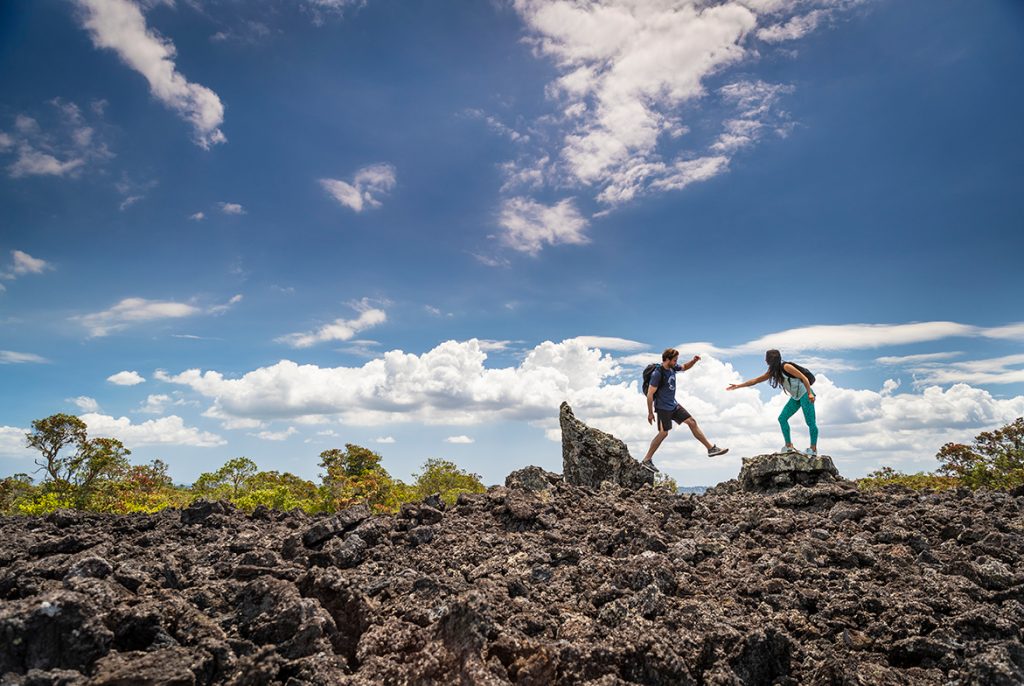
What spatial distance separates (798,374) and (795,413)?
942 millimetres

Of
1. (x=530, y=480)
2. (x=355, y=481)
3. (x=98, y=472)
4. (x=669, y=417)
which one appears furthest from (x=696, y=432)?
(x=98, y=472)

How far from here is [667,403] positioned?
14.2m

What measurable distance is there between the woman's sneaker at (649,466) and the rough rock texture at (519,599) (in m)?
4.42

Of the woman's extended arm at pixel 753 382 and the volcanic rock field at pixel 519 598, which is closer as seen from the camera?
the volcanic rock field at pixel 519 598

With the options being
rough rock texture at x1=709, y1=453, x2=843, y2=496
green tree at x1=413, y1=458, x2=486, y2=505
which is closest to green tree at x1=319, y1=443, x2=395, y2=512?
green tree at x1=413, y1=458, x2=486, y2=505

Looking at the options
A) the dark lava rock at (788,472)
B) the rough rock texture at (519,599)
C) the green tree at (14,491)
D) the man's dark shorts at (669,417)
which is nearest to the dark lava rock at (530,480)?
the rough rock texture at (519,599)

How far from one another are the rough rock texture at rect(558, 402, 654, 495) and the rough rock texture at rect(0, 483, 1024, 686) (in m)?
4.20

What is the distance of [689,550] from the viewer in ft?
23.6

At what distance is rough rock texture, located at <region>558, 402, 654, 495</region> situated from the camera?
43.2 feet

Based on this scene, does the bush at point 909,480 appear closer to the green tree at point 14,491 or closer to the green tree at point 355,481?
the green tree at point 355,481

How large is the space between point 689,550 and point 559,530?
1748mm

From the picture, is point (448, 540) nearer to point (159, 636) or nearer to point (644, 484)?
point (159, 636)

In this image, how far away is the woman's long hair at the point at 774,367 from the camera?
46.6 feet

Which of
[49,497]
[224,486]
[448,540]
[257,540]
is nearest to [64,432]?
[49,497]
